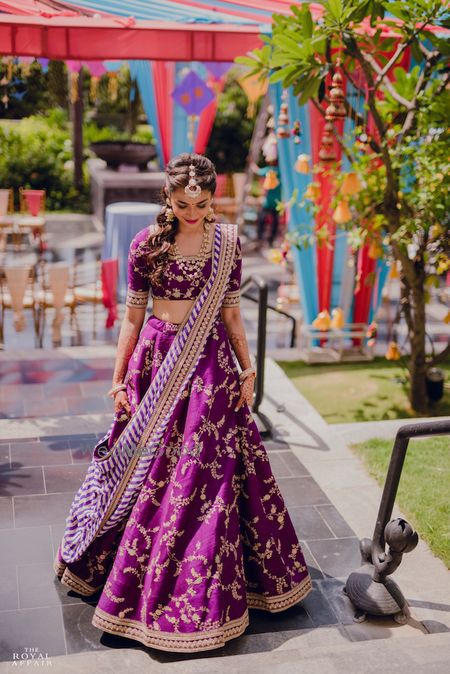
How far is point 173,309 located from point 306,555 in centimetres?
130

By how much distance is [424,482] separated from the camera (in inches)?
181

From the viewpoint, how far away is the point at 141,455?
10.7 feet

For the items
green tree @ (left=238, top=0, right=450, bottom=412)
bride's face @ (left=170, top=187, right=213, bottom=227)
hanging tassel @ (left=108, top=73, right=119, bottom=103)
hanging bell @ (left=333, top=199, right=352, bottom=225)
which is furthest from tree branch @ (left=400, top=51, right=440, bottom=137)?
hanging tassel @ (left=108, top=73, right=119, bottom=103)

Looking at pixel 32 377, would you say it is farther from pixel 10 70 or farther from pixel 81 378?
pixel 10 70

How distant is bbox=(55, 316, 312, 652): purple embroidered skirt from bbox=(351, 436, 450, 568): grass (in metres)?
0.86

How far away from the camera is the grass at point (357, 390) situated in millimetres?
6297

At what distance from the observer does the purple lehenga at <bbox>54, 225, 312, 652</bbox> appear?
3111 mm

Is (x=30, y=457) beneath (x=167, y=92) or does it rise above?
beneath

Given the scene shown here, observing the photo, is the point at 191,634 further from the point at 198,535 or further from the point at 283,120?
the point at 283,120

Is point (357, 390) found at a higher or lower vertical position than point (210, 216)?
lower

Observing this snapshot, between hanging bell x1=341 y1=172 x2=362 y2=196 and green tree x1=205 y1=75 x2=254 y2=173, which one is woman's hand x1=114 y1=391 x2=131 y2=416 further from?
green tree x1=205 y1=75 x2=254 y2=173

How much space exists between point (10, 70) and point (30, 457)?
4.04m

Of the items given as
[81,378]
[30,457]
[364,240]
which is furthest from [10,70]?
[30,457]

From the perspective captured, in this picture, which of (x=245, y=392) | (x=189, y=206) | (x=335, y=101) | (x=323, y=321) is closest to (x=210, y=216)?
(x=189, y=206)
